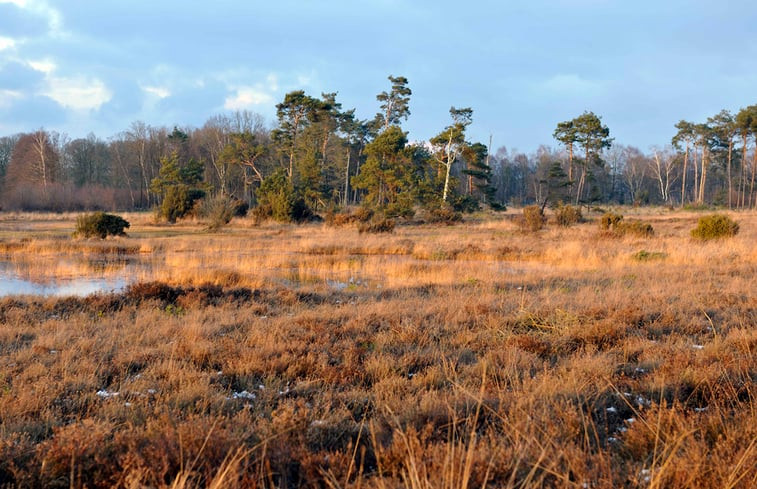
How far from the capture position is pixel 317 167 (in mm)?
43125

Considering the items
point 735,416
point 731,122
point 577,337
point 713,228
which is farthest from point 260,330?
point 731,122

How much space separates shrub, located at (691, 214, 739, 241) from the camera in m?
21.0

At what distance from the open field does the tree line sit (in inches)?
1079

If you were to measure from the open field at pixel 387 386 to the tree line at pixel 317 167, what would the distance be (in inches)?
1079

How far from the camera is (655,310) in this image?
811 centimetres

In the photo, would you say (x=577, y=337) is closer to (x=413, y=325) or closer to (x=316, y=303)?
(x=413, y=325)

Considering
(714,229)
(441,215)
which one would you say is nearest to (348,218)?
(441,215)

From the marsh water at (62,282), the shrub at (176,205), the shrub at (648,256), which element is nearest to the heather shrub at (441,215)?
the shrub at (176,205)

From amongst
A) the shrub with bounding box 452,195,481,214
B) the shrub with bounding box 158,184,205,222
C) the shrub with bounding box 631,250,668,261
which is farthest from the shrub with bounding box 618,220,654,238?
the shrub with bounding box 158,184,205,222

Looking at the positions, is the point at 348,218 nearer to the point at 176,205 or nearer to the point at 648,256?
the point at 176,205

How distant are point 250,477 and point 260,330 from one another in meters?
3.98

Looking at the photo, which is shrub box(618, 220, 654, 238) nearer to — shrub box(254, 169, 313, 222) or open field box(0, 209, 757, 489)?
open field box(0, 209, 757, 489)

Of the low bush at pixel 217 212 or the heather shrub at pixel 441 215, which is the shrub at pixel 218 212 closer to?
the low bush at pixel 217 212

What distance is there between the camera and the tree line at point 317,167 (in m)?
39.3
